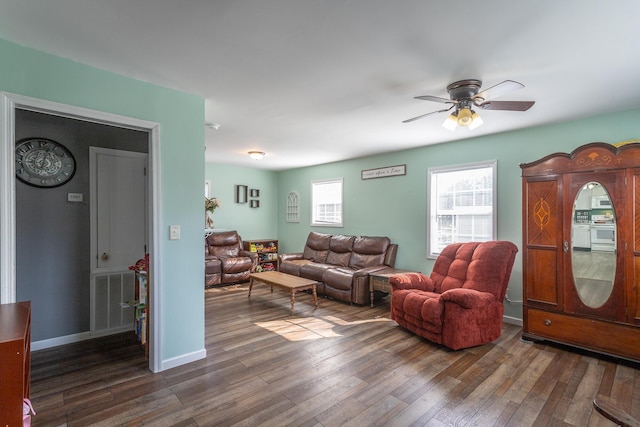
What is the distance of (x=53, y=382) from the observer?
2428mm

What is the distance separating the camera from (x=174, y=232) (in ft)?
8.75

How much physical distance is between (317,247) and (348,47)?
14.5 ft

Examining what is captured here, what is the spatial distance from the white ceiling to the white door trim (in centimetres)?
31

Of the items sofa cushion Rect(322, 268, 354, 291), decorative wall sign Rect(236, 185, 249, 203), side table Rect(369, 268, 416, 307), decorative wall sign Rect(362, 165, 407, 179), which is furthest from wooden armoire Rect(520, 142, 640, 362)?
decorative wall sign Rect(236, 185, 249, 203)

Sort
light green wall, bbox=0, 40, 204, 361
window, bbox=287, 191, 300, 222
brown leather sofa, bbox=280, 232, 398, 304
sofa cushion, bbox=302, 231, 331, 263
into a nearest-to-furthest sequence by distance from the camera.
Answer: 1. light green wall, bbox=0, 40, 204, 361
2. brown leather sofa, bbox=280, 232, 398, 304
3. sofa cushion, bbox=302, 231, 331, 263
4. window, bbox=287, 191, 300, 222

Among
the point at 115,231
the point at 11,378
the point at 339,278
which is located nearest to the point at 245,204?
the point at 339,278

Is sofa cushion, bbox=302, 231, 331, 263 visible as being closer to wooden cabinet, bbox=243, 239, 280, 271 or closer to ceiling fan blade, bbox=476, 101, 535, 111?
wooden cabinet, bbox=243, 239, 280, 271

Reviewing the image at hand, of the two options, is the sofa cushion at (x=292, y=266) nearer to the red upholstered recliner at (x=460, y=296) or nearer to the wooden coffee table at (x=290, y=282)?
the wooden coffee table at (x=290, y=282)

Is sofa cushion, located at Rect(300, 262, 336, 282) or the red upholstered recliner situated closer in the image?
the red upholstered recliner

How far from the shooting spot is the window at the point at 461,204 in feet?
13.5

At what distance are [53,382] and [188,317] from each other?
104 cm

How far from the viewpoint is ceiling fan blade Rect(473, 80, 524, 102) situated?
206cm

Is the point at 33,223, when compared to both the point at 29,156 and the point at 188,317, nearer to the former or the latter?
the point at 29,156

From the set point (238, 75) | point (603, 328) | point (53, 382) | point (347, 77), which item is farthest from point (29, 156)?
point (603, 328)
